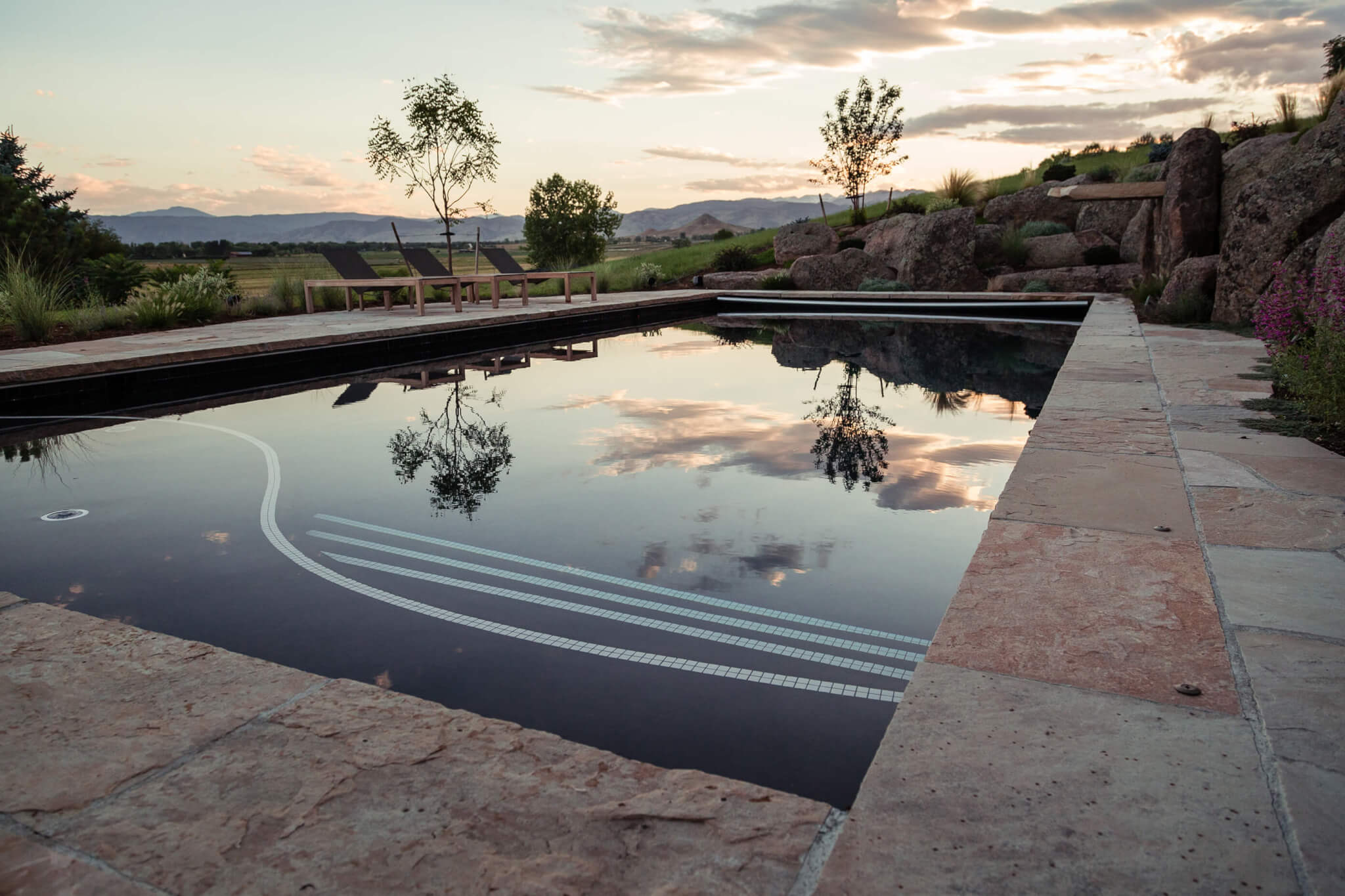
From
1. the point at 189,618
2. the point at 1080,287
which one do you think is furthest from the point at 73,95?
the point at 1080,287

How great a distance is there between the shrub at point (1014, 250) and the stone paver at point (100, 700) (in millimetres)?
15910

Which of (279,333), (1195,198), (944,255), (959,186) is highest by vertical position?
(959,186)

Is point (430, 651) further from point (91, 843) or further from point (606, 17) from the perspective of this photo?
point (606, 17)

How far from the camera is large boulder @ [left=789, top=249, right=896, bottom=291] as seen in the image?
47.8 feet

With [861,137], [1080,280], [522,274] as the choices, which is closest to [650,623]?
[522,274]

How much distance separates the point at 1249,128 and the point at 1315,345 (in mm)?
14647

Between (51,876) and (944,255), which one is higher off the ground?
(944,255)

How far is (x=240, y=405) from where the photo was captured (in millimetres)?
5684

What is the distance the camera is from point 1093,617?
6.02ft

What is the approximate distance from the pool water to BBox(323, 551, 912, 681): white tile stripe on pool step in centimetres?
1

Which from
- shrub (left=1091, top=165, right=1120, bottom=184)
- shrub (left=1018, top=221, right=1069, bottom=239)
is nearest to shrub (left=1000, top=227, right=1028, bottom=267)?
shrub (left=1018, top=221, right=1069, bottom=239)

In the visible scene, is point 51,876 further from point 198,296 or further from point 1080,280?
point 1080,280

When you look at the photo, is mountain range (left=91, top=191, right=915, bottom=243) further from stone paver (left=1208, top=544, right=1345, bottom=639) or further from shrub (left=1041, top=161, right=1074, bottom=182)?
stone paver (left=1208, top=544, right=1345, bottom=639)

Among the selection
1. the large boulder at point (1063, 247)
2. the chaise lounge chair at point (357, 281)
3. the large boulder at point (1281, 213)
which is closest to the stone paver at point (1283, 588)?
the large boulder at point (1281, 213)
